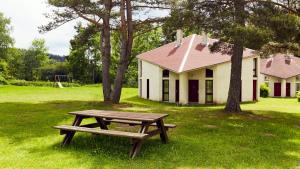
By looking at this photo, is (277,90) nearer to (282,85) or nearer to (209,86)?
(282,85)

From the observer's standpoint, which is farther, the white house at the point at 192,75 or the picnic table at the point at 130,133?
the white house at the point at 192,75

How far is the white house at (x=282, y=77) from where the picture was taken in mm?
51812

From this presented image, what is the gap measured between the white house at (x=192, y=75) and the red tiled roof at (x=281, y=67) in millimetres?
15355

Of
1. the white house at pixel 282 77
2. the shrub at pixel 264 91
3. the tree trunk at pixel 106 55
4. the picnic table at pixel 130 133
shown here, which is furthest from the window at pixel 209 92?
the picnic table at pixel 130 133

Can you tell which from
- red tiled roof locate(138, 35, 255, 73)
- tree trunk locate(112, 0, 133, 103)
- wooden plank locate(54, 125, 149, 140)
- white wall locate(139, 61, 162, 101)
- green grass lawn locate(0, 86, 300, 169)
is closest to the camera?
green grass lawn locate(0, 86, 300, 169)

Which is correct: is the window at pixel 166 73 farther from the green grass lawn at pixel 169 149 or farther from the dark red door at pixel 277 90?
the dark red door at pixel 277 90

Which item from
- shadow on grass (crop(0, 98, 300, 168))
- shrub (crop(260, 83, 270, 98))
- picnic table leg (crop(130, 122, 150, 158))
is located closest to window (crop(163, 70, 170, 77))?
shrub (crop(260, 83, 270, 98))

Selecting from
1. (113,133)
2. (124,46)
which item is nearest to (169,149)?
(113,133)

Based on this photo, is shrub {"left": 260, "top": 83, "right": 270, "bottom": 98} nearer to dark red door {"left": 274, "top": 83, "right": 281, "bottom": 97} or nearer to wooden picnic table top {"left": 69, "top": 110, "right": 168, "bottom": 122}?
dark red door {"left": 274, "top": 83, "right": 281, "bottom": 97}

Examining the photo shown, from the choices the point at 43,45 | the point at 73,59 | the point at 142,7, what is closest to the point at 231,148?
the point at 142,7

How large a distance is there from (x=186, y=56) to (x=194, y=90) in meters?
3.19

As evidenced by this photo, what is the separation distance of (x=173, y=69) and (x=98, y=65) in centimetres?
4180

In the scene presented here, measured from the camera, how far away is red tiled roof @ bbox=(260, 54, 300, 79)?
170ft

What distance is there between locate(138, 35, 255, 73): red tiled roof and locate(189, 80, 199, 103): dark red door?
1962mm
